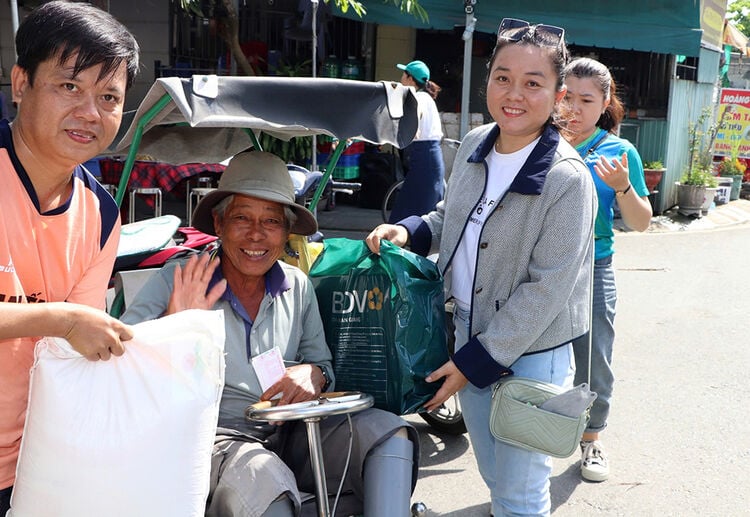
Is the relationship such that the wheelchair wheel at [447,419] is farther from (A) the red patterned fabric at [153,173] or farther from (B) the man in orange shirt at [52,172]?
(A) the red patterned fabric at [153,173]

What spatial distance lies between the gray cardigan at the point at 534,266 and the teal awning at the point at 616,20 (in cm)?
832

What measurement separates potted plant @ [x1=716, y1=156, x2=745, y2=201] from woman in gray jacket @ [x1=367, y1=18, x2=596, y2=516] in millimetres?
13197

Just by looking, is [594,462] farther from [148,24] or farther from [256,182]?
[148,24]

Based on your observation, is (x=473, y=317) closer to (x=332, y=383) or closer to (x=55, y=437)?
(x=332, y=383)

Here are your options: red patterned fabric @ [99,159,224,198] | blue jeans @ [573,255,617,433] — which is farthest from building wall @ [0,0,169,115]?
blue jeans @ [573,255,617,433]

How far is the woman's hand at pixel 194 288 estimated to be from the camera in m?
2.29

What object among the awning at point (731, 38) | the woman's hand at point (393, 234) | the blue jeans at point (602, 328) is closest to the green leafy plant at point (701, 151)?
the awning at point (731, 38)

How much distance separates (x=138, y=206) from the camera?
1076 centimetres

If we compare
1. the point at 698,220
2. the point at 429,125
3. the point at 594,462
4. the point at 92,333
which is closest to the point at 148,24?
the point at 429,125

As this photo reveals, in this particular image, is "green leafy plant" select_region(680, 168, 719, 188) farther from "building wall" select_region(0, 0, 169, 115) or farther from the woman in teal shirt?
the woman in teal shirt

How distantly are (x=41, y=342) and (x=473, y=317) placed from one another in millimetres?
1345

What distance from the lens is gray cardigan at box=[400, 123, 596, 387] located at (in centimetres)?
239

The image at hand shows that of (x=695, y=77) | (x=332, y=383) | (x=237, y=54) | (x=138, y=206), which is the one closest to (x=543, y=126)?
(x=332, y=383)

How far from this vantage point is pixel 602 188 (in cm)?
370
